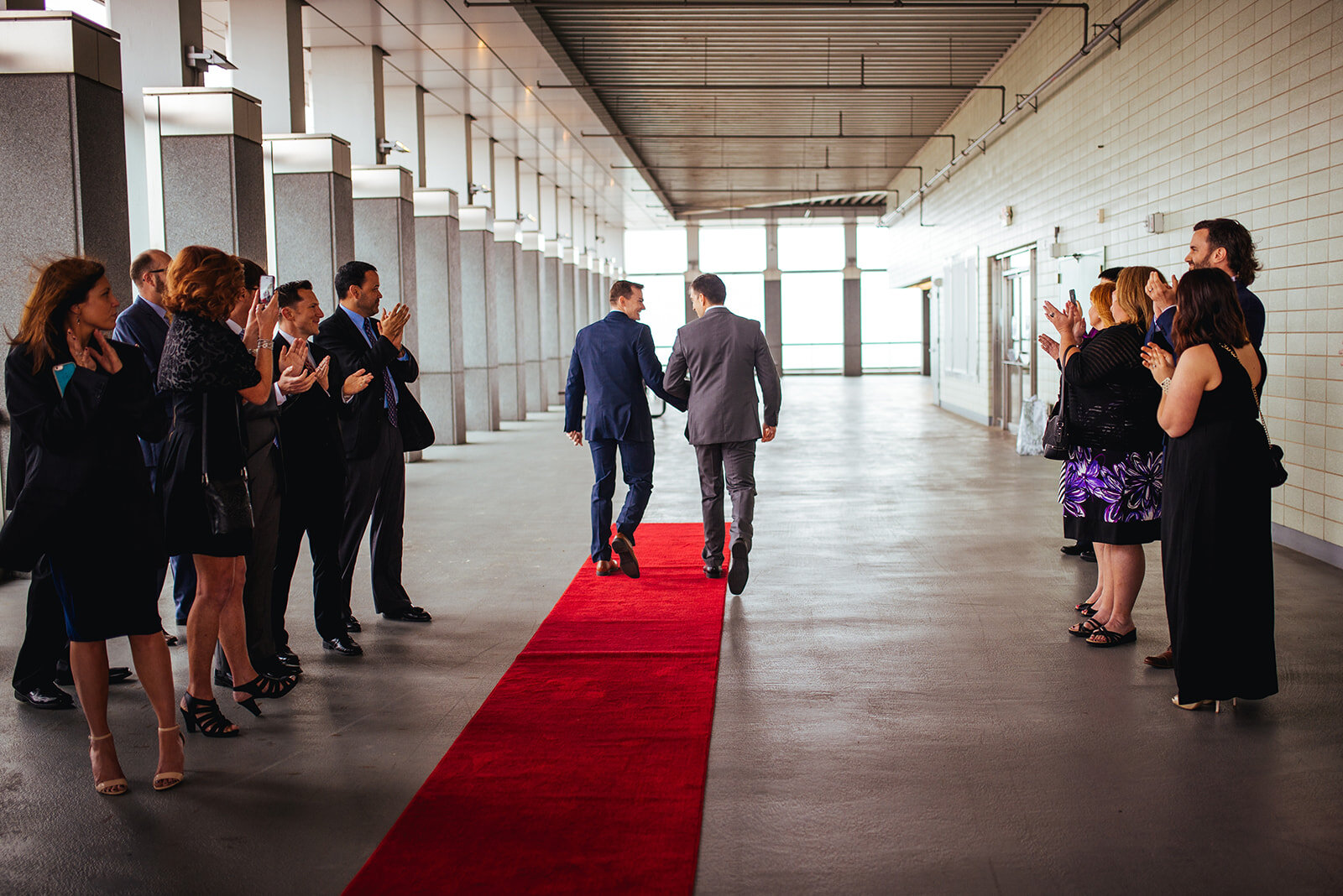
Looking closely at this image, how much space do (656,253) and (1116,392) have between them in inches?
1222

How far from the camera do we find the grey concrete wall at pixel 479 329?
1500 cm

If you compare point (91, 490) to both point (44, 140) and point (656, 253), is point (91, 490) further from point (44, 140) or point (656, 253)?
point (656, 253)

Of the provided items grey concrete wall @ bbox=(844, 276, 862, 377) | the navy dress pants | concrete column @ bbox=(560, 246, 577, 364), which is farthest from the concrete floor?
grey concrete wall @ bbox=(844, 276, 862, 377)

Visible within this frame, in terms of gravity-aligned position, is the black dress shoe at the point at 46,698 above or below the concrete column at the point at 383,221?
below

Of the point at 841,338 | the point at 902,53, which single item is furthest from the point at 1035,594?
the point at 841,338

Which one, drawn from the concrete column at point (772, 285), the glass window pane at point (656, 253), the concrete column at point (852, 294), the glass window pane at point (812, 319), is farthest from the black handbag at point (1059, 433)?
the glass window pane at point (656, 253)

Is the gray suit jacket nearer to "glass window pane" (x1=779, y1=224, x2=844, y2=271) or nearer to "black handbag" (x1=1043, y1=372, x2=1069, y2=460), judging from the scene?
"black handbag" (x1=1043, y1=372, x2=1069, y2=460)

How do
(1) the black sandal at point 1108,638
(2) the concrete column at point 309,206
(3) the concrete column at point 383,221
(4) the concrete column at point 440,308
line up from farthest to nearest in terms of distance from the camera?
(4) the concrete column at point 440,308 → (3) the concrete column at point 383,221 → (2) the concrete column at point 309,206 → (1) the black sandal at point 1108,638

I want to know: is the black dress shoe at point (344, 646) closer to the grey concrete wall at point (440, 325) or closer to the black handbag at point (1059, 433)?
the black handbag at point (1059, 433)

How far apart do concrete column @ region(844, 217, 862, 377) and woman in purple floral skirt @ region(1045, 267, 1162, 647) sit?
28.8m

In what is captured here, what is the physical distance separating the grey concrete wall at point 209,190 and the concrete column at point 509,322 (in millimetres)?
9877

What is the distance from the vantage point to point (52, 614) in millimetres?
3850

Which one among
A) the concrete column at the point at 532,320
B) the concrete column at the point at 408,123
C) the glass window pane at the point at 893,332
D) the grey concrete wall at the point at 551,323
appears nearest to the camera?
the concrete column at the point at 408,123

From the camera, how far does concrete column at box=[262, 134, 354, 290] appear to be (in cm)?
918
